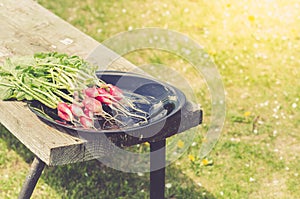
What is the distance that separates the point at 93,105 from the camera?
2480 millimetres

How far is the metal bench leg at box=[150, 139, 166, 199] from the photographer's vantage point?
276 centimetres

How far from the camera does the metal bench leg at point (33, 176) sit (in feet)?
8.91

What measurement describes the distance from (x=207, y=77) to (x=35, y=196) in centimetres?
179

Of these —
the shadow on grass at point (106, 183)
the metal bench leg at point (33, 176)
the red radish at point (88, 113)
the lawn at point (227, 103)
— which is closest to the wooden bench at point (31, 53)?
the metal bench leg at point (33, 176)

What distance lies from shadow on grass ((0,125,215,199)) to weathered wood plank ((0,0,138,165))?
0.72m

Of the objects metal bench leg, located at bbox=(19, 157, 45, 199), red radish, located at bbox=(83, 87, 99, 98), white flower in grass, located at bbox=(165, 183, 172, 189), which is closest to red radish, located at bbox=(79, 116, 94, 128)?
red radish, located at bbox=(83, 87, 99, 98)

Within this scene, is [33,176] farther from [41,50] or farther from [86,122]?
[41,50]

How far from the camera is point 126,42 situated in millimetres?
4914

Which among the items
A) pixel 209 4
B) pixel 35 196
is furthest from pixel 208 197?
pixel 209 4

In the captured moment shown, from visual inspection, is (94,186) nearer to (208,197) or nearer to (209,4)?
(208,197)

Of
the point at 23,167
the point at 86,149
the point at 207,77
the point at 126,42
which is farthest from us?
the point at 126,42

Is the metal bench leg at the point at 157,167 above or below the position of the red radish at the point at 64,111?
below

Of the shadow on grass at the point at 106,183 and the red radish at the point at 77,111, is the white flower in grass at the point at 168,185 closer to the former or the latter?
the shadow on grass at the point at 106,183

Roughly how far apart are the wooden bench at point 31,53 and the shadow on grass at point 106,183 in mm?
518
